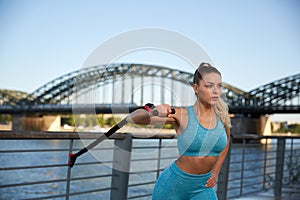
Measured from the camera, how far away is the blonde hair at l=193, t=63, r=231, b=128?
7.95ft

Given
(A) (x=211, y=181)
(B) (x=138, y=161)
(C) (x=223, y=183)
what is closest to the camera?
(A) (x=211, y=181)

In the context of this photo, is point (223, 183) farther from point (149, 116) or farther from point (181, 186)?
point (149, 116)

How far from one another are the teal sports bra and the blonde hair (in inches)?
2.2

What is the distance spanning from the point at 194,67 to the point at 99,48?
520 mm

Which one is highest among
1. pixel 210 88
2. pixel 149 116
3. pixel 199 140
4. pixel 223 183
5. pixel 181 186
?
pixel 210 88

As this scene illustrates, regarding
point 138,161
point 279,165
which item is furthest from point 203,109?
point 279,165

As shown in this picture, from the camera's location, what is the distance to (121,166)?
154 inches

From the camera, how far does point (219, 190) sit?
548 centimetres

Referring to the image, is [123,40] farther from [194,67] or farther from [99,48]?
[194,67]

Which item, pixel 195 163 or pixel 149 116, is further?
pixel 195 163

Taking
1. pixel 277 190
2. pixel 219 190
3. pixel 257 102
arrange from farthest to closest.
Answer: pixel 257 102, pixel 277 190, pixel 219 190

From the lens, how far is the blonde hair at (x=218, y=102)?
7.95 ft

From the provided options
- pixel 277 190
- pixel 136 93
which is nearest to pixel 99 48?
pixel 136 93

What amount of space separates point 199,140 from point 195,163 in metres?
0.14
